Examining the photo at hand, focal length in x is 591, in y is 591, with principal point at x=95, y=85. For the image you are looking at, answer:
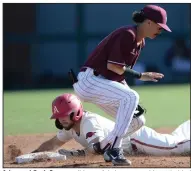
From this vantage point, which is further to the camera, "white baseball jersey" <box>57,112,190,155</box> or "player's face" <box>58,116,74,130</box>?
"white baseball jersey" <box>57,112,190,155</box>

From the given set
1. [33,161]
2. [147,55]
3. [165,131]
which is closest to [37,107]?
[165,131]

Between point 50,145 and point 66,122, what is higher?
point 66,122

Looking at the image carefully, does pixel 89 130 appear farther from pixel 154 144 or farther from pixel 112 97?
pixel 154 144

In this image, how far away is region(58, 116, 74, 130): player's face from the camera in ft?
18.9

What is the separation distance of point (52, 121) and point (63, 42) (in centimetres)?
934

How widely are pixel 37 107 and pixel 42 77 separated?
6982 mm

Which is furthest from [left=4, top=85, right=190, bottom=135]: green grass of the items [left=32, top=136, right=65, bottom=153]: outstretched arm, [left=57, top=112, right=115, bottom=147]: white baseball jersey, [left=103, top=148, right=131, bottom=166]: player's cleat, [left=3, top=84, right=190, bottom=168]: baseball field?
[left=103, top=148, right=131, bottom=166]: player's cleat

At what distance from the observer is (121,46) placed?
539 cm

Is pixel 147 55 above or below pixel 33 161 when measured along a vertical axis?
below

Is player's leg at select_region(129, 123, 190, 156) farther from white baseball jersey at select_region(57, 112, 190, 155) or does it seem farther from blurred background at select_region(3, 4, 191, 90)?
blurred background at select_region(3, 4, 191, 90)

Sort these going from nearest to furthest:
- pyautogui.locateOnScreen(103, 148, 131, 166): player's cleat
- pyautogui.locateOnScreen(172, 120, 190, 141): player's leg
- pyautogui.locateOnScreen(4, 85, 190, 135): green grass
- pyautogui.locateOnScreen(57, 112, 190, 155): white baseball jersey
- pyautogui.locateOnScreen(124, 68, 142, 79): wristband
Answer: pyautogui.locateOnScreen(103, 148, 131, 166): player's cleat, pyautogui.locateOnScreen(124, 68, 142, 79): wristband, pyautogui.locateOnScreen(57, 112, 190, 155): white baseball jersey, pyautogui.locateOnScreen(172, 120, 190, 141): player's leg, pyautogui.locateOnScreen(4, 85, 190, 135): green grass

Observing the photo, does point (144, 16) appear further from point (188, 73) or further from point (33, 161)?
point (188, 73)

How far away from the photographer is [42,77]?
18.3 m

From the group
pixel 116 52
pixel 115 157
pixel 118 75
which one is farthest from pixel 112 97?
pixel 115 157
